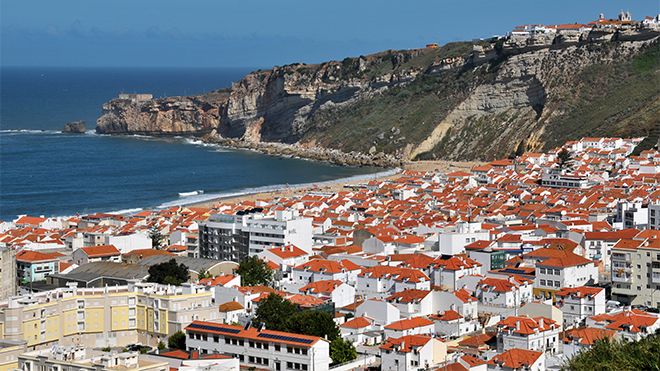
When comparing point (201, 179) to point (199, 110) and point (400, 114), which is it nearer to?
point (400, 114)

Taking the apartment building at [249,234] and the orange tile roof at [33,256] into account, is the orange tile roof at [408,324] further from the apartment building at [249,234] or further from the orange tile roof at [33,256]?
the orange tile roof at [33,256]

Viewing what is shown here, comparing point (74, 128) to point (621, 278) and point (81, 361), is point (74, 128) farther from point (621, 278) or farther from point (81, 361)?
point (81, 361)

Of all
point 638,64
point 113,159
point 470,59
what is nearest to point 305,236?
point 638,64

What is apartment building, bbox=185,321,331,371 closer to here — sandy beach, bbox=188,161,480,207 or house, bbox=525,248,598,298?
house, bbox=525,248,598,298

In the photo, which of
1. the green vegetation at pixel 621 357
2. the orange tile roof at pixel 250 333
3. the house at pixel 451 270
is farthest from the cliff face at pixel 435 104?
the green vegetation at pixel 621 357

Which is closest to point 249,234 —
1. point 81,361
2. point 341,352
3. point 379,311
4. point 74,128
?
point 379,311
